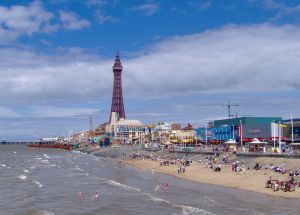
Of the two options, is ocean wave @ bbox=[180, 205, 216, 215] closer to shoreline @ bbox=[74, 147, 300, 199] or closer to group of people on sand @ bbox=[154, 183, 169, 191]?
shoreline @ bbox=[74, 147, 300, 199]

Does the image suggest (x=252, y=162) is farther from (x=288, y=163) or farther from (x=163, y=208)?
(x=163, y=208)

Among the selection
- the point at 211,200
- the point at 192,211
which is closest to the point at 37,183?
the point at 211,200

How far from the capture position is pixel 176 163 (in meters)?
71.2

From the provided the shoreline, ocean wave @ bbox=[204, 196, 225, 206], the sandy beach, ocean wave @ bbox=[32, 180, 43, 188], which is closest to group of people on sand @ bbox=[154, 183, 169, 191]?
the shoreline

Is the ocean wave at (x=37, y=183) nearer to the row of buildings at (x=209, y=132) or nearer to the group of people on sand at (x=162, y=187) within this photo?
the group of people on sand at (x=162, y=187)

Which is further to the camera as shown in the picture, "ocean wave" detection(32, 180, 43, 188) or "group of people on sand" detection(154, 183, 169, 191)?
"ocean wave" detection(32, 180, 43, 188)

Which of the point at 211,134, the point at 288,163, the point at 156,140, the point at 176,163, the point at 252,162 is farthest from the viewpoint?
the point at 156,140

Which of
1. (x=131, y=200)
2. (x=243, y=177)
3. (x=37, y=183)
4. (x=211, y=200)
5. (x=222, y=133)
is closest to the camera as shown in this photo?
(x=211, y=200)

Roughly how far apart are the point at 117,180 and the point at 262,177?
15768 mm

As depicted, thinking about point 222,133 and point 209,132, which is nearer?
point 222,133

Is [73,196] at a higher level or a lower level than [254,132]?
lower

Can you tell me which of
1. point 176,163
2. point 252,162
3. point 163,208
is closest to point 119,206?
point 163,208

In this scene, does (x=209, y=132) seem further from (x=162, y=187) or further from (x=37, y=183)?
(x=162, y=187)

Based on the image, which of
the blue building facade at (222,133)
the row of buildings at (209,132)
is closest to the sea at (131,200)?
the row of buildings at (209,132)
